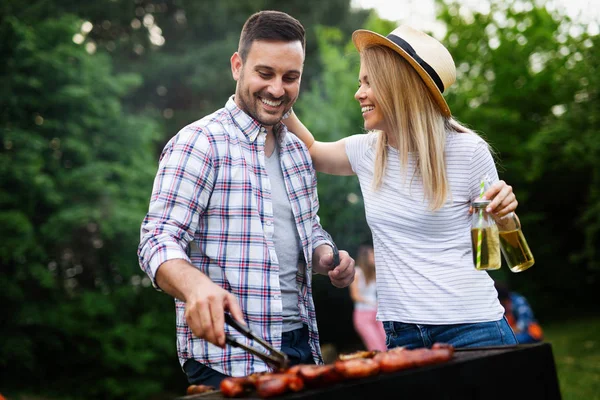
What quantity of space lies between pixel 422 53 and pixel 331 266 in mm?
979

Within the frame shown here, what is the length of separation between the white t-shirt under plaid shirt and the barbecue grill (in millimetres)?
656

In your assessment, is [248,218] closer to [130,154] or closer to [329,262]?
[329,262]

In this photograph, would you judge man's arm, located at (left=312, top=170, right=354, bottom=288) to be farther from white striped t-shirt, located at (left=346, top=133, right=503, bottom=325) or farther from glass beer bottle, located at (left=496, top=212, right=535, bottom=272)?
glass beer bottle, located at (left=496, top=212, right=535, bottom=272)

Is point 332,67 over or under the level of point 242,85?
over

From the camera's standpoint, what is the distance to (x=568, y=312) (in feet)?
57.5

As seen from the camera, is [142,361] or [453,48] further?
[453,48]

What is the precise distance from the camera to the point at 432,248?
2699mm

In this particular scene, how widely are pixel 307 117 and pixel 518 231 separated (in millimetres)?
10743

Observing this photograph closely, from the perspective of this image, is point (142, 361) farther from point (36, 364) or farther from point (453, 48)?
point (453, 48)

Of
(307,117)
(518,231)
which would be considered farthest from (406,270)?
(307,117)

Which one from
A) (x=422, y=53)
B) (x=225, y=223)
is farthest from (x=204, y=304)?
(x=422, y=53)

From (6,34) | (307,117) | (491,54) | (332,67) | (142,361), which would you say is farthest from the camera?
(491,54)

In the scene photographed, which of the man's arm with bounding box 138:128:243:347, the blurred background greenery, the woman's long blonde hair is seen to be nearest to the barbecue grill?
the man's arm with bounding box 138:128:243:347

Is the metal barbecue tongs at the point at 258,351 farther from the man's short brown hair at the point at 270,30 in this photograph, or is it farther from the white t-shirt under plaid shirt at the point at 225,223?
the man's short brown hair at the point at 270,30
